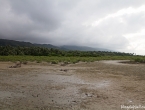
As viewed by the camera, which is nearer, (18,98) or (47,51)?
(18,98)

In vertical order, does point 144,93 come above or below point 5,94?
above

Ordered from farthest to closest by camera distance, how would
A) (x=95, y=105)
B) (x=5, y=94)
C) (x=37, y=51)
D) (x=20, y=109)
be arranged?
(x=37, y=51) → (x=5, y=94) → (x=95, y=105) → (x=20, y=109)

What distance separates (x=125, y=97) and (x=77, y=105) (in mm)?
2913

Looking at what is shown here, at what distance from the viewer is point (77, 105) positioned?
7.97m

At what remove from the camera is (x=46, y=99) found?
8891 millimetres

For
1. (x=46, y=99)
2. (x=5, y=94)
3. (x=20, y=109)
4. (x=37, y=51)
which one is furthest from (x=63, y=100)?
(x=37, y=51)

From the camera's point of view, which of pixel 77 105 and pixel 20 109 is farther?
pixel 77 105

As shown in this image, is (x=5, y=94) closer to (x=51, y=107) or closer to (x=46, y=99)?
(x=46, y=99)

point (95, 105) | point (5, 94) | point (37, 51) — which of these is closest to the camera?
point (95, 105)

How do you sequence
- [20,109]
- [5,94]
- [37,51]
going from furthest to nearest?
[37,51]
[5,94]
[20,109]

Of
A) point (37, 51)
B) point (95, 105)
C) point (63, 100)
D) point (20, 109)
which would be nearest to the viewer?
point (20, 109)

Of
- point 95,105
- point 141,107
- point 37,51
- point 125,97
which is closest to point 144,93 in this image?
point 125,97

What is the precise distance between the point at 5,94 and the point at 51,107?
11.8 ft

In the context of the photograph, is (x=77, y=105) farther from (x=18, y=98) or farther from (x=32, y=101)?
(x=18, y=98)
